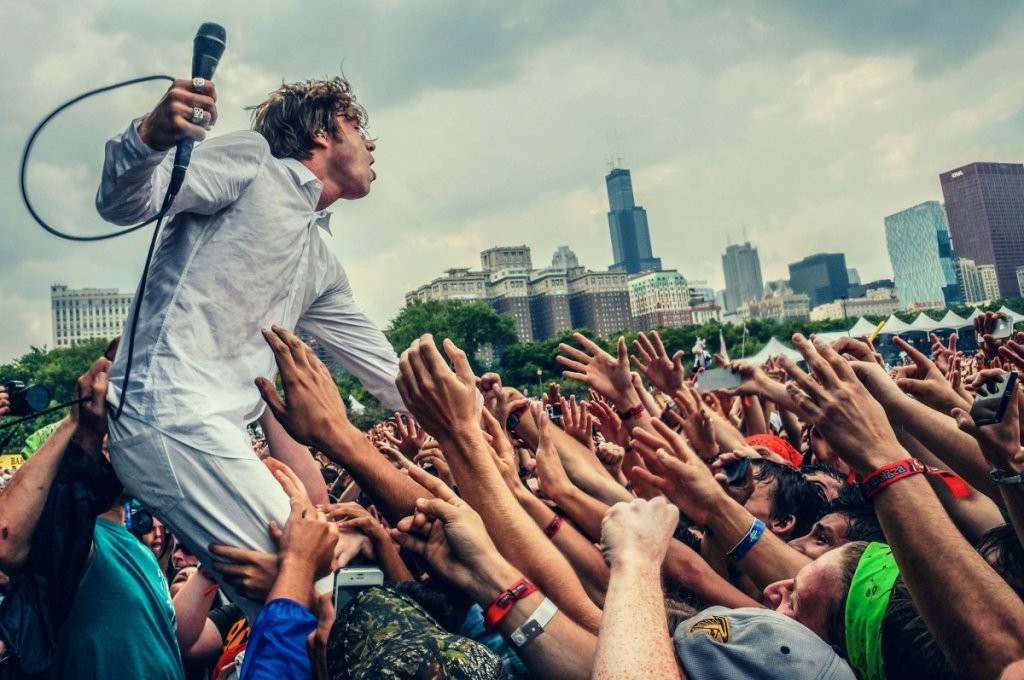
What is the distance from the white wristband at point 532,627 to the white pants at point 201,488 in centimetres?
96

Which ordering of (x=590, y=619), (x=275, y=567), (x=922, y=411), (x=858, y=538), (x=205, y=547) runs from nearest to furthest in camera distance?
(x=590, y=619) < (x=275, y=567) < (x=205, y=547) < (x=922, y=411) < (x=858, y=538)

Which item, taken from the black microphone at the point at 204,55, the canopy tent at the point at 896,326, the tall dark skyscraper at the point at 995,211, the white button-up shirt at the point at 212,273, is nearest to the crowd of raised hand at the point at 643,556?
the white button-up shirt at the point at 212,273

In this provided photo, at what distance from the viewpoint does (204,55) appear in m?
2.42

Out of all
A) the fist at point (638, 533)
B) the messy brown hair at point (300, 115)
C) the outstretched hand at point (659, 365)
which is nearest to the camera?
the fist at point (638, 533)

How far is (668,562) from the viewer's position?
287cm

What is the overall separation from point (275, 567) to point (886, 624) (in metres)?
1.87

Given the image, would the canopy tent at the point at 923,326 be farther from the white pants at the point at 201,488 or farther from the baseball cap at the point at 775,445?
the white pants at the point at 201,488

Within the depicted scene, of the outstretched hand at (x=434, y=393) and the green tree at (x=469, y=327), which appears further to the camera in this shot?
the green tree at (x=469, y=327)

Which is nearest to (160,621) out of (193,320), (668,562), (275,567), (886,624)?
(275,567)

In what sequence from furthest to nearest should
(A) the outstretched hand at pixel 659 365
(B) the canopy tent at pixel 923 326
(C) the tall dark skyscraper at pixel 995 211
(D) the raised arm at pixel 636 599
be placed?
(C) the tall dark skyscraper at pixel 995 211
(B) the canopy tent at pixel 923 326
(A) the outstretched hand at pixel 659 365
(D) the raised arm at pixel 636 599

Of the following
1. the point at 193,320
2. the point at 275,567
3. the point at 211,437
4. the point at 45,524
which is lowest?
the point at 275,567

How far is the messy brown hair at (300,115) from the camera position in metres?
3.32

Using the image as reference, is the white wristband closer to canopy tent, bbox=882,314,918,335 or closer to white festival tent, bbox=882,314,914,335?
canopy tent, bbox=882,314,918,335

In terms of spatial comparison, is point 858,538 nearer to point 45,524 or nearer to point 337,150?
point 337,150
